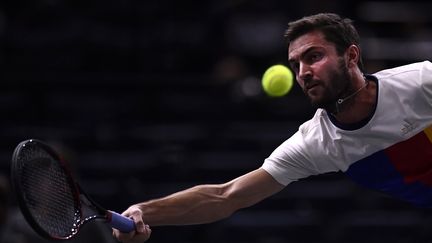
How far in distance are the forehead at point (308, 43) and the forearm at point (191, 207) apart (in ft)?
2.74

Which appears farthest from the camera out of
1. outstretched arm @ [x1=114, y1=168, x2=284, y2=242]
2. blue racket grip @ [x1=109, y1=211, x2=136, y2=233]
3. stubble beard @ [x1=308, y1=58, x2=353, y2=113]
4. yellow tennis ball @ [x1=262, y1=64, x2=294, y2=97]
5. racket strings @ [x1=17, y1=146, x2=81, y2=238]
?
yellow tennis ball @ [x1=262, y1=64, x2=294, y2=97]

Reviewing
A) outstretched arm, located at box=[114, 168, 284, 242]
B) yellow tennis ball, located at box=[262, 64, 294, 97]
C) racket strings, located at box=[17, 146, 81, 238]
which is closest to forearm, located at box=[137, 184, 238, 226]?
outstretched arm, located at box=[114, 168, 284, 242]

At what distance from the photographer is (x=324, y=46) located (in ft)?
15.4

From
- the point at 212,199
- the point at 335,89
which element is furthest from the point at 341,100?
the point at 212,199

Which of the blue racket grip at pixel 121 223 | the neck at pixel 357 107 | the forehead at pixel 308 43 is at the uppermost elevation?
the forehead at pixel 308 43

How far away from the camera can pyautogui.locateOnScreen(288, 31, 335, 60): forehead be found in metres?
4.67

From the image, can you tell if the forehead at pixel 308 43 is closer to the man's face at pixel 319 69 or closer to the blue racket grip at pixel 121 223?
the man's face at pixel 319 69

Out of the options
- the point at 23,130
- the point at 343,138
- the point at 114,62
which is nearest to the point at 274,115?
the point at 114,62

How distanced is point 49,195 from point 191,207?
78 centimetres

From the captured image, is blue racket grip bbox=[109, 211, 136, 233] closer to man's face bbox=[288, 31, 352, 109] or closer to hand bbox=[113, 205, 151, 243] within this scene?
hand bbox=[113, 205, 151, 243]

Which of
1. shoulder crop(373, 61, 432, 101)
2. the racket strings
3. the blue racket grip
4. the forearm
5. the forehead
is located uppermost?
the forehead

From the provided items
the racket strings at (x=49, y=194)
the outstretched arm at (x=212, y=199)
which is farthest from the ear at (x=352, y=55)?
the racket strings at (x=49, y=194)

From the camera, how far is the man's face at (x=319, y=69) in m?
4.60

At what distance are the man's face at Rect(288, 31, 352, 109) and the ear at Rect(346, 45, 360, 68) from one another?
0.07 metres
